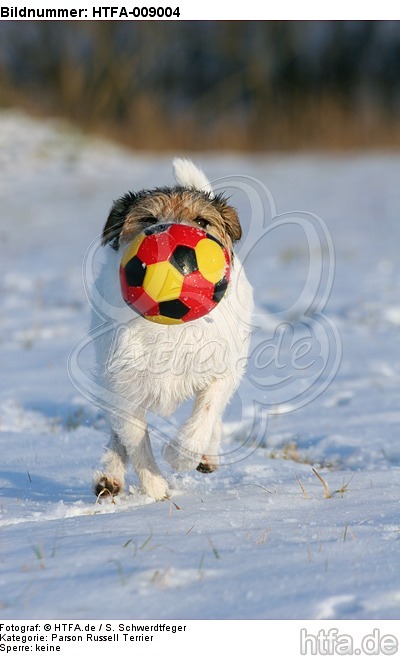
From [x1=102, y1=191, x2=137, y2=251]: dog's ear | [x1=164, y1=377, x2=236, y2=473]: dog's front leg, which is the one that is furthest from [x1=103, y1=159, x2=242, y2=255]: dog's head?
[x1=164, y1=377, x2=236, y2=473]: dog's front leg

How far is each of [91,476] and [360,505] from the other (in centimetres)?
123

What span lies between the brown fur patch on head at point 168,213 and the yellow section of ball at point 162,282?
0.32 metres

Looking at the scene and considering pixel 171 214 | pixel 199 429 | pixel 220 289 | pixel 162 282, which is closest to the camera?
pixel 162 282

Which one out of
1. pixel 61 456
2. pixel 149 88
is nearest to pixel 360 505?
pixel 61 456

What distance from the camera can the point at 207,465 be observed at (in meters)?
3.98

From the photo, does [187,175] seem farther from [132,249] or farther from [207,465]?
[207,465]

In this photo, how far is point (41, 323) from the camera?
297 inches

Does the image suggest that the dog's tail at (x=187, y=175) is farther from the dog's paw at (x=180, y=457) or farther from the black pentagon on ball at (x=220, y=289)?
the dog's paw at (x=180, y=457)

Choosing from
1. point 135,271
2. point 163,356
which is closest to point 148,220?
point 135,271

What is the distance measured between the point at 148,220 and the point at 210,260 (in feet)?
1.31

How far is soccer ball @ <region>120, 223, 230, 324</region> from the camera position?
10.7ft

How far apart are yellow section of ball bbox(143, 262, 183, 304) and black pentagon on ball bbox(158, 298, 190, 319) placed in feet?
0.05

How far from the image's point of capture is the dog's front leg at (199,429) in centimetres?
362
